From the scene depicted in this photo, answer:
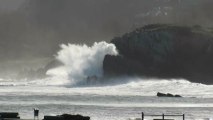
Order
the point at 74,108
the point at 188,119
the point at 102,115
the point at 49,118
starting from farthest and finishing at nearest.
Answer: the point at 74,108 → the point at 102,115 → the point at 188,119 → the point at 49,118

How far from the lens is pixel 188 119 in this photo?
364 feet

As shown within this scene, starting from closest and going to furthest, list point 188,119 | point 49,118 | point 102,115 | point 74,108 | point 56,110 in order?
point 49,118, point 188,119, point 102,115, point 56,110, point 74,108

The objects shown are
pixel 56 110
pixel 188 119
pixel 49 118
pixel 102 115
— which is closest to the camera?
pixel 49 118

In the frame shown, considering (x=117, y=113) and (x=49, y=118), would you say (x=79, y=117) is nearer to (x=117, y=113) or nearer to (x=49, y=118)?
(x=49, y=118)

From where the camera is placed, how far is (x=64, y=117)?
291 ft

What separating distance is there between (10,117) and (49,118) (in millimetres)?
7607

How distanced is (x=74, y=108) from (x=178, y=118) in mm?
35587

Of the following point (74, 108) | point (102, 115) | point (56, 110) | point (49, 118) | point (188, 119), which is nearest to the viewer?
point (49, 118)

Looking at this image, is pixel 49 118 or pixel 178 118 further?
pixel 178 118

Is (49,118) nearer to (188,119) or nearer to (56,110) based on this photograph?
(188,119)

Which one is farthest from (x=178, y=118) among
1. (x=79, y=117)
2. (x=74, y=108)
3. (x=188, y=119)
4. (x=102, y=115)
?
(x=74, y=108)

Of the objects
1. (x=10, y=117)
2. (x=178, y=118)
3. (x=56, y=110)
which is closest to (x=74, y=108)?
(x=56, y=110)

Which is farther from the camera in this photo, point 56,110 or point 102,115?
point 56,110

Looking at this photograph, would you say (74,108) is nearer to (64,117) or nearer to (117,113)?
(117,113)
